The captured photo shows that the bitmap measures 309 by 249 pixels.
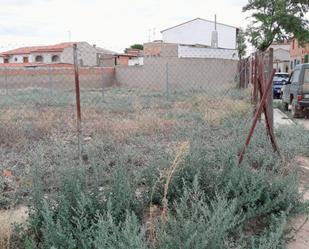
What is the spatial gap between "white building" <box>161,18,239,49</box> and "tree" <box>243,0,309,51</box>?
536 centimetres

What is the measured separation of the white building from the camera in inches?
1828

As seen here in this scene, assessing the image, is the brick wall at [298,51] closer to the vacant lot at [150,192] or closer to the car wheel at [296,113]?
the car wheel at [296,113]

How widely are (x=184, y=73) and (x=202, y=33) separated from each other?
19.7 metres

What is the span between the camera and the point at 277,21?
3888 cm

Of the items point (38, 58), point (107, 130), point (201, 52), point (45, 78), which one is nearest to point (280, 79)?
point (201, 52)

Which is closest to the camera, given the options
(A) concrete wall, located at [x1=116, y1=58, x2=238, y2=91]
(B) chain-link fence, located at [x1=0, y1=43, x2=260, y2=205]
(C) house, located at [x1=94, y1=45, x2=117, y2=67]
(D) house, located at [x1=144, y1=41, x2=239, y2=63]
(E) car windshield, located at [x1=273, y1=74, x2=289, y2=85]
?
(B) chain-link fence, located at [x1=0, y1=43, x2=260, y2=205]

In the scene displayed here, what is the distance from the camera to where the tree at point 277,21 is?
38219 mm

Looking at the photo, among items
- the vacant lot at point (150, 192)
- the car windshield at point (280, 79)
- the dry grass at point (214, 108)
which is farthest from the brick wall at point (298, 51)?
the vacant lot at point (150, 192)

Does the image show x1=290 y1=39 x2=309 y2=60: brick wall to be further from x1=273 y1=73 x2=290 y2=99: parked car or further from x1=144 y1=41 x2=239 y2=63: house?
x1=273 y1=73 x2=290 y2=99: parked car

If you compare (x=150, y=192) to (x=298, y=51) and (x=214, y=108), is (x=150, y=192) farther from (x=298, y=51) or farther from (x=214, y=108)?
(x=298, y=51)

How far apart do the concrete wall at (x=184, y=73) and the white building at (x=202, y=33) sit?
58.1 feet

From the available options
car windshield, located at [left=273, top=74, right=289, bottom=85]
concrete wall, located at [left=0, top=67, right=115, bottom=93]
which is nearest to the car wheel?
car windshield, located at [left=273, top=74, right=289, bottom=85]

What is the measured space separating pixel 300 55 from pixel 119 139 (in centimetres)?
4445

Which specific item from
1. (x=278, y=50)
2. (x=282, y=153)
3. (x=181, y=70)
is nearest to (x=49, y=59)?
(x=181, y=70)
